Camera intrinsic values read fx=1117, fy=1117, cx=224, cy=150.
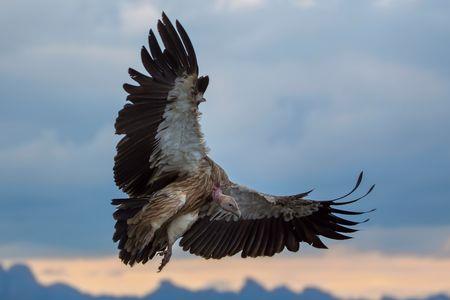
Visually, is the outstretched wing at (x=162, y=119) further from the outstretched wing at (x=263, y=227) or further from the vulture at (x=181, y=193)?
the outstretched wing at (x=263, y=227)

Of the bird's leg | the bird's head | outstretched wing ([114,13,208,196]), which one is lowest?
the bird's leg

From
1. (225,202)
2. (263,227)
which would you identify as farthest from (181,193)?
(263,227)

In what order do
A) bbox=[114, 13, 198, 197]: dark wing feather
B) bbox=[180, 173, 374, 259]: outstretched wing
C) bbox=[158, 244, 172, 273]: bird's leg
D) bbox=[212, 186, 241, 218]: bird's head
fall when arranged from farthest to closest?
bbox=[180, 173, 374, 259]: outstretched wing, bbox=[212, 186, 241, 218]: bird's head, bbox=[158, 244, 172, 273]: bird's leg, bbox=[114, 13, 198, 197]: dark wing feather

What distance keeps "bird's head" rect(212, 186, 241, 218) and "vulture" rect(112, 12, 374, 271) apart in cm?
Answer: 2

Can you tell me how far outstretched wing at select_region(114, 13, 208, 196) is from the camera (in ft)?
64.2

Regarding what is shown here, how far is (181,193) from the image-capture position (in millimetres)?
20734

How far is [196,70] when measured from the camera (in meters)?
19.6

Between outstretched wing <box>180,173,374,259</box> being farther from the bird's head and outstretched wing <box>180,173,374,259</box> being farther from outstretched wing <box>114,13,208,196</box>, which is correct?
outstretched wing <box>114,13,208,196</box>

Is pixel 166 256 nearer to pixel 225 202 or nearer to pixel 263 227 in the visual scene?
pixel 225 202

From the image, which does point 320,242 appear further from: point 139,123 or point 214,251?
point 139,123

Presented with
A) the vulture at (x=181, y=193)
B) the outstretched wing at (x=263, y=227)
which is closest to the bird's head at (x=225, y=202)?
the vulture at (x=181, y=193)

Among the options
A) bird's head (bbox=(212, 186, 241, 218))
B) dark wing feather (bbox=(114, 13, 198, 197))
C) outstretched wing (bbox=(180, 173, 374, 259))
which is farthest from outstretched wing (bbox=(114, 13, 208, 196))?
outstretched wing (bbox=(180, 173, 374, 259))

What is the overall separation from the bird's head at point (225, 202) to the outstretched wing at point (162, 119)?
0.74 metres

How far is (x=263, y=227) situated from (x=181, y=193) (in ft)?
10.1
